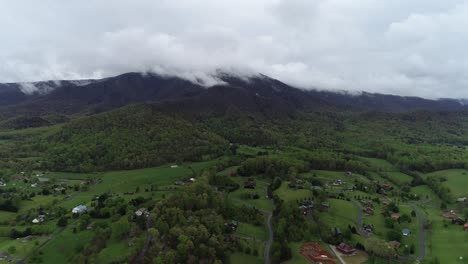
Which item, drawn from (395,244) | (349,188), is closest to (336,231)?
(395,244)

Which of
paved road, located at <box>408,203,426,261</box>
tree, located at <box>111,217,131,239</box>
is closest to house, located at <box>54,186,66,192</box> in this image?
tree, located at <box>111,217,131,239</box>

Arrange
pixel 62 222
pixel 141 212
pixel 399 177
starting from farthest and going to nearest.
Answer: pixel 399 177 < pixel 141 212 < pixel 62 222

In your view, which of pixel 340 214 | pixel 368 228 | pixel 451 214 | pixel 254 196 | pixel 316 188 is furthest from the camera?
pixel 316 188

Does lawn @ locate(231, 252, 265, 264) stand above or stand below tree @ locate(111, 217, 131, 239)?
below

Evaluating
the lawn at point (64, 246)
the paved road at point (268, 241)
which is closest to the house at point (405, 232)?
the paved road at point (268, 241)

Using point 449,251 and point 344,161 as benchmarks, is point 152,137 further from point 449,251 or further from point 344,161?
point 449,251

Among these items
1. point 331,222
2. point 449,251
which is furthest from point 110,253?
point 449,251

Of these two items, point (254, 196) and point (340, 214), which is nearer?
point (340, 214)

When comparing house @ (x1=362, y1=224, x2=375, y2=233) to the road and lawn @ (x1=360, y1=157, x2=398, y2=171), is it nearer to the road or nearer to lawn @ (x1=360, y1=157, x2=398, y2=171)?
the road

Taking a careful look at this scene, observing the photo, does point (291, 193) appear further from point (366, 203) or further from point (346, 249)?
point (346, 249)
